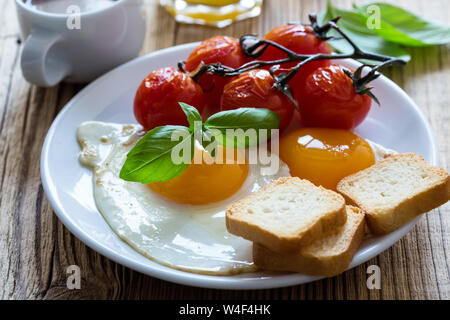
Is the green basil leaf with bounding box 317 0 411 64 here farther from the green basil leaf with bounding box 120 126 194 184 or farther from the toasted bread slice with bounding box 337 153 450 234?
the green basil leaf with bounding box 120 126 194 184

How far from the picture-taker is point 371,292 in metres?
2.22

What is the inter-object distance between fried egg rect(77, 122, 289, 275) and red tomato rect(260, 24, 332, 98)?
55 cm

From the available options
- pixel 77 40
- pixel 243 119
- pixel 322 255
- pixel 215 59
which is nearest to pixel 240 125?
pixel 243 119

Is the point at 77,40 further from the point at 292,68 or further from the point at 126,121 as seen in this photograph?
the point at 292,68

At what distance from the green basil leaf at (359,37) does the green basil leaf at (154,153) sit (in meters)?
1.38

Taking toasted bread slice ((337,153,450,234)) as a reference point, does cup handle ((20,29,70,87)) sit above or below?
above

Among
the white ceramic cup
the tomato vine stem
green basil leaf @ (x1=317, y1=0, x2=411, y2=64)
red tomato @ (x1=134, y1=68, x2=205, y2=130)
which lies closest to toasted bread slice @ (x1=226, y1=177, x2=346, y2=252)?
the tomato vine stem

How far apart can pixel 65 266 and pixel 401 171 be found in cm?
149

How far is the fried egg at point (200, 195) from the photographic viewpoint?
2.15 metres

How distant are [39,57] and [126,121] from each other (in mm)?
583

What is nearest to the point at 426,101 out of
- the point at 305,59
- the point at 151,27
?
the point at 305,59

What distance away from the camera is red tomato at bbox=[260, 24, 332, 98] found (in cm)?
274

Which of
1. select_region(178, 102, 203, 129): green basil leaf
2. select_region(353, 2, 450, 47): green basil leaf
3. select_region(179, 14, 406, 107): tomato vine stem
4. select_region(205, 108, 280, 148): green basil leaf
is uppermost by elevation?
select_region(353, 2, 450, 47): green basil leaf

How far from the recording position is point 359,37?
3.33m
